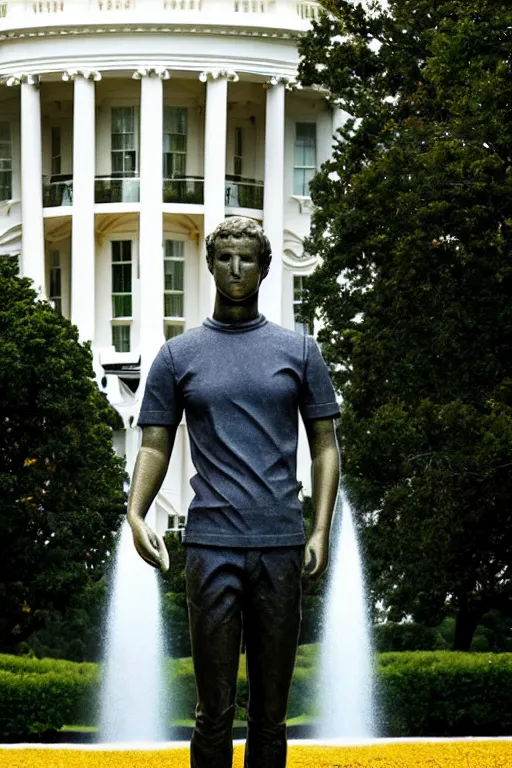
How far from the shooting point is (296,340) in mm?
11758

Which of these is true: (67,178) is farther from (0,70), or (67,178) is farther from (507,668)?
(507,668)

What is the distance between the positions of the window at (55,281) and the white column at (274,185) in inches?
227

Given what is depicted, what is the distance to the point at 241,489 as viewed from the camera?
11461 mm

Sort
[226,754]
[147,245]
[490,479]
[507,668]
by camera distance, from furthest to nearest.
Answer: [147,245]
[490,479]
[507,668]
[226,754]

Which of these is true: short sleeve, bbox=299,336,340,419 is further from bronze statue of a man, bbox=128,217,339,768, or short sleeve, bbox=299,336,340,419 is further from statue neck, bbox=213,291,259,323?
statue neck, bbox=213,291,259,323

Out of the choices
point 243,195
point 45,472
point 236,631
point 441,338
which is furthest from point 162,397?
point 243,195

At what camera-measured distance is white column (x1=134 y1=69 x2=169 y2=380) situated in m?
63.1

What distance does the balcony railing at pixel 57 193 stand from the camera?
6469 cm

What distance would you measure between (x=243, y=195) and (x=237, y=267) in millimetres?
53826

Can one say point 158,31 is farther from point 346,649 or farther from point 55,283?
point 346,649

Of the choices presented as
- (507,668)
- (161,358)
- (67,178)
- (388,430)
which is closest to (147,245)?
(67,178)

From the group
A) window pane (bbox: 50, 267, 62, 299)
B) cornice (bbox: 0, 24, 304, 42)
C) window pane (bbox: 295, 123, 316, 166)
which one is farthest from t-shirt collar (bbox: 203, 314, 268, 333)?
window pane (bbox: 295, 123, 316, 166)

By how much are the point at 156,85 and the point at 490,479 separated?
117 ft

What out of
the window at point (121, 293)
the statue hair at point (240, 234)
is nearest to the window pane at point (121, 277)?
the window at point (121, 293)
